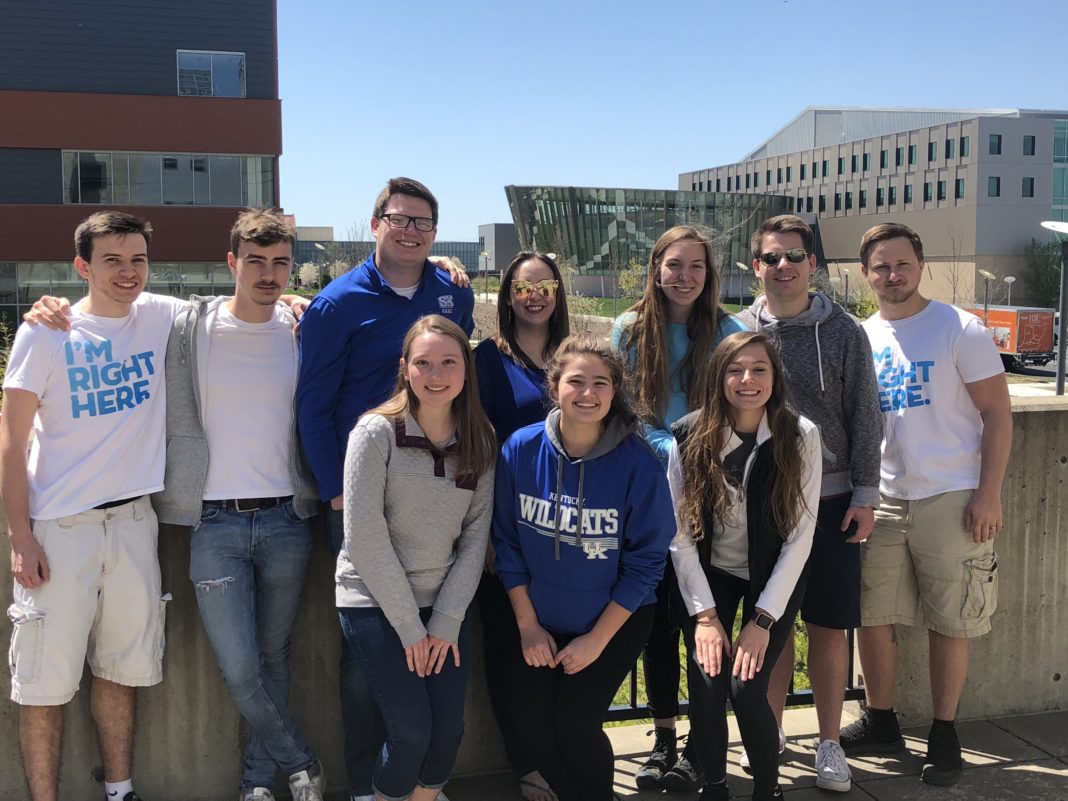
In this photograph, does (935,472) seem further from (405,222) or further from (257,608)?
(257,608)

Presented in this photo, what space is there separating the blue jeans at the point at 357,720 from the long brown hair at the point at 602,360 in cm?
100

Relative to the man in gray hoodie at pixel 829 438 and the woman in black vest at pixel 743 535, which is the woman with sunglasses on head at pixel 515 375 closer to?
the woman in black vest at pixel 743 535

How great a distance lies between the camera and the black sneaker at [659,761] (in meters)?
4.06

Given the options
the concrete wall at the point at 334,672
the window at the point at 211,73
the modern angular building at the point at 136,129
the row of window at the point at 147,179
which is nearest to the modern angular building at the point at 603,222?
the window at the point at 211,73

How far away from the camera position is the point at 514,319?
4.11 meters

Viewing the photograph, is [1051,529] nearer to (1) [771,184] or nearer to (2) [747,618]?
(2) [747,618]

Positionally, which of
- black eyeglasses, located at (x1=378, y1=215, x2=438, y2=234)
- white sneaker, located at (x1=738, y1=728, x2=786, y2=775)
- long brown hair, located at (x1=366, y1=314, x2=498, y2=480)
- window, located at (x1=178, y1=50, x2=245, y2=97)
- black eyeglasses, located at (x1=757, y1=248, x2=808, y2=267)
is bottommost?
white sneaker, located at (x1=738, y1=728, x2=786, y2=775)

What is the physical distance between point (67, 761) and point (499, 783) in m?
1.80

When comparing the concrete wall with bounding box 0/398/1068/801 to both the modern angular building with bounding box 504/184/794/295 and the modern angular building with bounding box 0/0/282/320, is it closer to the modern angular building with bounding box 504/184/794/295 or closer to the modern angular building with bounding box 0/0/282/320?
the modern angular building with bounding box 0/0/282/320

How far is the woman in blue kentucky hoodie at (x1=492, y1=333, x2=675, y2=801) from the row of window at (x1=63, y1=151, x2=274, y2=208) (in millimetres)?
33583

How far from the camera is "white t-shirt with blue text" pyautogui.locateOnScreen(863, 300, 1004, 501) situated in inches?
161

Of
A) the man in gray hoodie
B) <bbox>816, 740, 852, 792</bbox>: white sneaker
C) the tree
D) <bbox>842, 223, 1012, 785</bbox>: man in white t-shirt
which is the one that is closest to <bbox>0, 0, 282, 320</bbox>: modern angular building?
the man in gray hoodie

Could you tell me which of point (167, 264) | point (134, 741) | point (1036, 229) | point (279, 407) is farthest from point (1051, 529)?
point (1036, 229)

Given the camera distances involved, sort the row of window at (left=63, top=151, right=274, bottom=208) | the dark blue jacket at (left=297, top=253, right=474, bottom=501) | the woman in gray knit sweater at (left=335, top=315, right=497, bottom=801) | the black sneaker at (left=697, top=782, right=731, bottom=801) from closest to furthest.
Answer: the woman in gray knit sweater at (left=335, top=315, right=497, bottom=801) → the dark blue jacket at (left=297, top=253, right=474, bottom=501) → the black sneaker at (left=697, top=782, right=731, bottom=801) → the row of window at (left=63, top=151, right=274, bottom=208)
